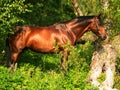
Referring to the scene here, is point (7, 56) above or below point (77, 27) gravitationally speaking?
below

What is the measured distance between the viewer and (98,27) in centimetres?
1194

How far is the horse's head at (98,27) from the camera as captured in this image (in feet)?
38.9

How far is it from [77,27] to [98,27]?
26.5 inches

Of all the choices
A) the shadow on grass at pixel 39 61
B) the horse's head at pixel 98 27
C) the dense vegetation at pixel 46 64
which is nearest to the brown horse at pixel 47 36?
the horse's head at pixel 98 27

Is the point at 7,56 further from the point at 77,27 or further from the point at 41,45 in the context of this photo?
the point at 77,27

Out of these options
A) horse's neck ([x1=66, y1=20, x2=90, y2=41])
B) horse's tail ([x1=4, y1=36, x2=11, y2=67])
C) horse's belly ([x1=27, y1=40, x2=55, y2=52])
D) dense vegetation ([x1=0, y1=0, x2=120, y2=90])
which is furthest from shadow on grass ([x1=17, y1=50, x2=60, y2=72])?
horse's neck ([x1=66, y1=20, x2=90, y2=41])

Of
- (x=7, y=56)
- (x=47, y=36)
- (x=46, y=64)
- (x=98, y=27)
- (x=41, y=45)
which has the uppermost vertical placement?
(x=98, y=27)

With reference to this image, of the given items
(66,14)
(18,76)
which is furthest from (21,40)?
(66,14)

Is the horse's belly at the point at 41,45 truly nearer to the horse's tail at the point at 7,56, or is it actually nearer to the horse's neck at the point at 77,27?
the horse's tail at the point at 7,56

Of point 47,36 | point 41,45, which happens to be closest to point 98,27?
point 47,36

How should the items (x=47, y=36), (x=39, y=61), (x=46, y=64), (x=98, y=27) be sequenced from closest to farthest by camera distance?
(x=47, y=36) < (x=98, y=27) < (x=46, y=64) < (x=39, y=61)

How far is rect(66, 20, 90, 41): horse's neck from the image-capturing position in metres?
11.9

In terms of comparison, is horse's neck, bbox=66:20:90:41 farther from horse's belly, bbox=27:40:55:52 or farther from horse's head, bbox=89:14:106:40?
horse's belly, bbox=27:40:55:52

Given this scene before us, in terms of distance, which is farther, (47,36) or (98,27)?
(98,27)
